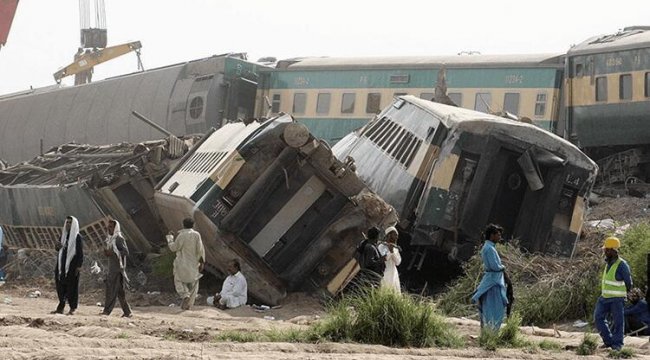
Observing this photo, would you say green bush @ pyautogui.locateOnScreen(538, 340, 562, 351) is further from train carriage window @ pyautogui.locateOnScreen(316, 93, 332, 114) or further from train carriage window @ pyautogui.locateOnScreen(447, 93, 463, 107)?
train carriage window @ pyautogui.locateOnScreen(316, 93, 332, 114)

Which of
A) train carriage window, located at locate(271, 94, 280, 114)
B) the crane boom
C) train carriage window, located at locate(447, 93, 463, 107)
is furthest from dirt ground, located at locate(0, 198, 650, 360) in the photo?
the crane boom

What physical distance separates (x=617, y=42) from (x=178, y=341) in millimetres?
19221

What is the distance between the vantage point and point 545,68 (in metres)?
30.4

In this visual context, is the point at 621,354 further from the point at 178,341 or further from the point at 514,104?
the point at 514,104

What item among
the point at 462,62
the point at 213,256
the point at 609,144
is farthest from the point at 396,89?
the point at 213,256

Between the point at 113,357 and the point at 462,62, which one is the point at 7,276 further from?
the point at 113,357

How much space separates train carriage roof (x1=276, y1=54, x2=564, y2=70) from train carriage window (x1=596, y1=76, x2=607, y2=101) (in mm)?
1561

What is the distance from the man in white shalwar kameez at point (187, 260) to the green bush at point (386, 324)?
5180 millimetres

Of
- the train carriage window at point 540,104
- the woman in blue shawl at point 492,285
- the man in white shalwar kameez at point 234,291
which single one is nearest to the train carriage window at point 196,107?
the train carriage window at point 540,104

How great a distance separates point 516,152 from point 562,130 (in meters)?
11.5

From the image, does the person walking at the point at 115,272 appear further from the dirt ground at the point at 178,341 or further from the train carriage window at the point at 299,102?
the train carriage window at the point at 299,102

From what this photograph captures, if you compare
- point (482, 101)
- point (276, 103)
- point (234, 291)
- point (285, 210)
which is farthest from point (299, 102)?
point (234, 291)

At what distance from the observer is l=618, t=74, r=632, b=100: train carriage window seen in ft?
92.0

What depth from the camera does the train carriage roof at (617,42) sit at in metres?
27.9
